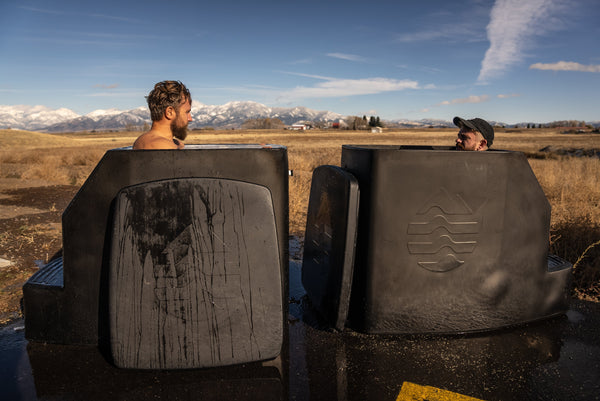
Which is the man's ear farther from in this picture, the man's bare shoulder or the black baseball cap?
the black baseball cap

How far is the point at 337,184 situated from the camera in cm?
262

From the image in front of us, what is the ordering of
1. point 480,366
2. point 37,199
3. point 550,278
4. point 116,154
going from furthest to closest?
point 37,199 < point 550,278 < point 480,366 < point 116,154

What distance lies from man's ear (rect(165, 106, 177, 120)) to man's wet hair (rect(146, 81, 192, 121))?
2 cm

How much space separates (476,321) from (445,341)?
0.28 metres

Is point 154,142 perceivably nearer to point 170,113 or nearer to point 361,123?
point 170,113

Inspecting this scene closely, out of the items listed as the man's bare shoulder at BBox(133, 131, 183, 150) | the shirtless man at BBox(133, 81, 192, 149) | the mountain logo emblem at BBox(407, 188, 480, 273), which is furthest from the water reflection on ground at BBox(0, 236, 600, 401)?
the shirtless man at BBox(133, 81, 192, 149)

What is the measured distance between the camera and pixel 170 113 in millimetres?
2797

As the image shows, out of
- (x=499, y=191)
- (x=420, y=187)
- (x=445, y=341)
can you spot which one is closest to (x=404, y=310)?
(x=445, y=341)

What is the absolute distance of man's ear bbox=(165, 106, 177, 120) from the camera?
9.14 feet

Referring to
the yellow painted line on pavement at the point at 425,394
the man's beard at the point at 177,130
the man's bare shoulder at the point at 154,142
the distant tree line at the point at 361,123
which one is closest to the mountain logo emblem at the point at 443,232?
the yellow painted line on pavement at the point at 425,394

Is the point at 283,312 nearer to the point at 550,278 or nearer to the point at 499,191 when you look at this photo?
the point at 499,191

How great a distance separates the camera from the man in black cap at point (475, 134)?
3332 mm

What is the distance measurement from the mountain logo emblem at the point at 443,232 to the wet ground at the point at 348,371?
52cm

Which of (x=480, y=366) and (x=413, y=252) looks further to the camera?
(x=413, y=252)
